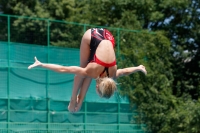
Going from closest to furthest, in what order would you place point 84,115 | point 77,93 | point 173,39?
point 77,93 → point 84,115 → point 173,39

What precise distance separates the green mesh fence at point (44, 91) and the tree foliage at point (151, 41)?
79mm

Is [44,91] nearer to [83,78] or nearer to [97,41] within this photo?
[83,78]

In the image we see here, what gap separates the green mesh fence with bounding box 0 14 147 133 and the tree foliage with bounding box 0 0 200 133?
0.08 meters

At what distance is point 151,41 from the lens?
1789 cm

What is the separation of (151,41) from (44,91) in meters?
3.96

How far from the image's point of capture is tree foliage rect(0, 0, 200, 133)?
1717cm

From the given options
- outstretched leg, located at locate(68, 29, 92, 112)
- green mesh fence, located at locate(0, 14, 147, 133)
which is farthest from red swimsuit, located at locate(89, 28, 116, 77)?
green mesh fence, located at locate(0, 14, 147, 133)

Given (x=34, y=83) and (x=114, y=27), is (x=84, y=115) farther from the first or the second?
(x=114, y=27)

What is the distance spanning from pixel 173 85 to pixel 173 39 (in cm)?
172

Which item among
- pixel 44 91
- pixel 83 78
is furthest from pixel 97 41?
pixel 44 91

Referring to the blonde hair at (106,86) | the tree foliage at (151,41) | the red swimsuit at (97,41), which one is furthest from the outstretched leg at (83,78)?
the tree foliage at (151,41)

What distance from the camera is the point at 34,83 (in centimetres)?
1575

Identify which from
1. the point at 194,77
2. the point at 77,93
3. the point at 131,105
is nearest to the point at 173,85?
the point at 194,77

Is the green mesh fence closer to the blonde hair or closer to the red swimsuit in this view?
the red swimsuit
